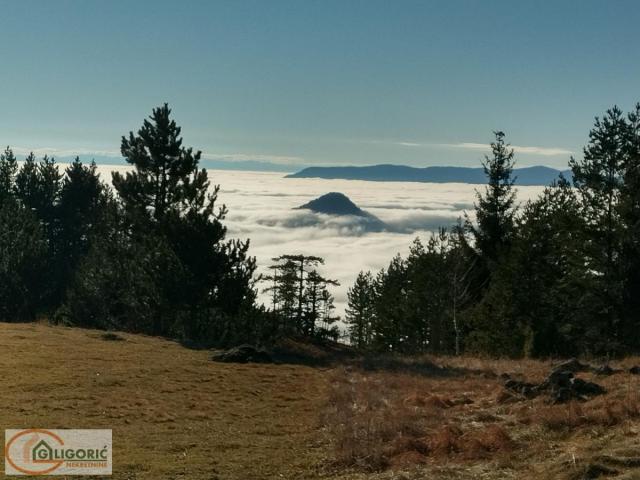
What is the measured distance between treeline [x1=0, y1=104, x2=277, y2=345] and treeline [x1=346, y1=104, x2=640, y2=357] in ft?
61.5

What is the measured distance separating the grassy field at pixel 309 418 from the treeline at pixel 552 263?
16470 millimetres

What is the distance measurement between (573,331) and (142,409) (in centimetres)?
3806

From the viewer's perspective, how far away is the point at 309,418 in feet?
65.3

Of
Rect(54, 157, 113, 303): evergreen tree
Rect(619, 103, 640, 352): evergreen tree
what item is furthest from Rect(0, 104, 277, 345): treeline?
Rect(619, 103, 640, 352): evergreen tree

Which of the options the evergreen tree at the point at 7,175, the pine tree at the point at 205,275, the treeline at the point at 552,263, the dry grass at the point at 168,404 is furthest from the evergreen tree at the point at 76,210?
the dry grass at the point at 168,404

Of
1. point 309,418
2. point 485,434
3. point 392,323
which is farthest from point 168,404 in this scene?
point 392,323

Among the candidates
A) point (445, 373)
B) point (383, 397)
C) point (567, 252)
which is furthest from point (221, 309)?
point (567, 252)

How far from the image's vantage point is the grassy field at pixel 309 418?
12.6m

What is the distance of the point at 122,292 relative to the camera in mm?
50625

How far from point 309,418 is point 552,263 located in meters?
36.0

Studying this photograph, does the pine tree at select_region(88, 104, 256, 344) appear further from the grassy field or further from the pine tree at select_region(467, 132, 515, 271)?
the pine tree at select_region(467, 132, 515, 271)

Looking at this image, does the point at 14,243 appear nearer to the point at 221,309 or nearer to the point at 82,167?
the point at 82,167

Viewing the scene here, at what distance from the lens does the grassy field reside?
12.6 metres

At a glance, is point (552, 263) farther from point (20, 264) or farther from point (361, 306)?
point (361, 306)
